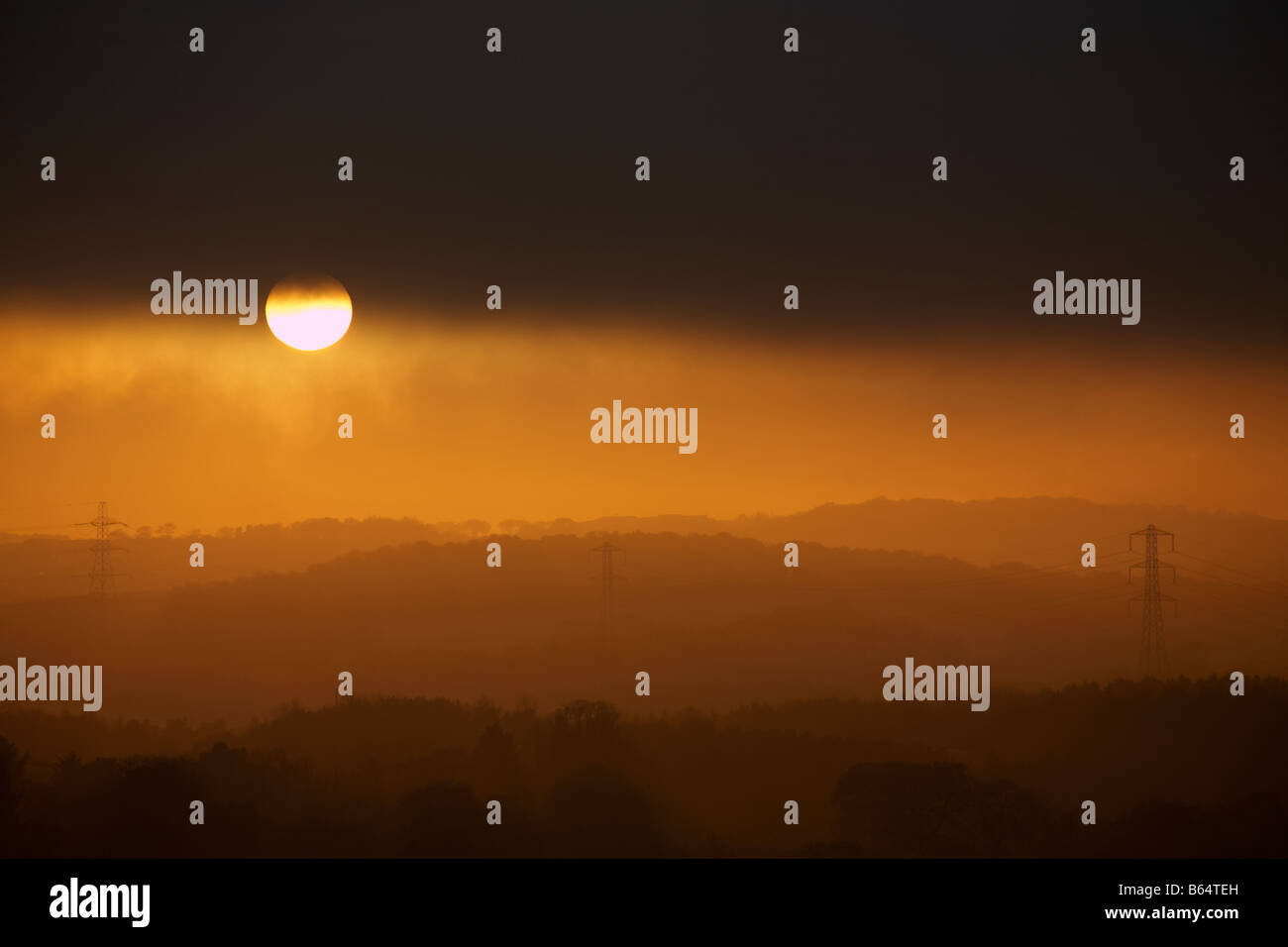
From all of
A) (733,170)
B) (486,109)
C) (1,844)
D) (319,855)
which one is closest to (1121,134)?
(733,170)

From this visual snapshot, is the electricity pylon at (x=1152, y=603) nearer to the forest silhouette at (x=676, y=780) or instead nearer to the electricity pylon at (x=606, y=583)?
the forest silhouette at (x=676, y=780)

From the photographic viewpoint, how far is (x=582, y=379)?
344 inches


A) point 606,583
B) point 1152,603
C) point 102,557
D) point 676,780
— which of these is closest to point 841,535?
point 606,583

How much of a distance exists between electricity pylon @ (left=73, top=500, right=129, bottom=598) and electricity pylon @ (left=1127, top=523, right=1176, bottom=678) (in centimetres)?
885

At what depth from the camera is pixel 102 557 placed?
8586mm

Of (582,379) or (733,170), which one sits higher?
(733,170)

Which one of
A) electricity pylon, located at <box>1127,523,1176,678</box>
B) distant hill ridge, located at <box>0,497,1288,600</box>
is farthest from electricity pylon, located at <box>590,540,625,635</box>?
electricity pylon, located at <box>1127,523,1176,678</box>

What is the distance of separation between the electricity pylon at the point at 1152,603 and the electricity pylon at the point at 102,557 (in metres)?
8.85

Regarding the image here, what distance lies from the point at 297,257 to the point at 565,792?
5.21m

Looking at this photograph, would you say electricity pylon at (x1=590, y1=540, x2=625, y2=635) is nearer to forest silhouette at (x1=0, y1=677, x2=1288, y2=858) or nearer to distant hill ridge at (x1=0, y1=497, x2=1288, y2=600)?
distant hill ridge at (x1=0, y1=497, x2=1288, y2=600)

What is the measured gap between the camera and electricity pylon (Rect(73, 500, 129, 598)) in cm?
853

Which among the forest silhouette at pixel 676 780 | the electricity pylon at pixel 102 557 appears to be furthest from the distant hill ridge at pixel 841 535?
the forest silhouette at pixel 676 780

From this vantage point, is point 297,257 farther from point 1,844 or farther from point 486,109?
point 1,844

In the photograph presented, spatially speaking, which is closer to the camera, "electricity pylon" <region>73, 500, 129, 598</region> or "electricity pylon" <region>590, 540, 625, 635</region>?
"electricity pylon" <region>73, 500, 129, 598</region>
